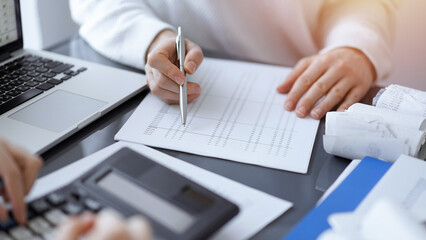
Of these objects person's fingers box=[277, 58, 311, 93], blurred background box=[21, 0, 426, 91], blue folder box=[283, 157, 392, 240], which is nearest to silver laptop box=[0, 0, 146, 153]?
person's fingers box=[277, 58, 311, 93]

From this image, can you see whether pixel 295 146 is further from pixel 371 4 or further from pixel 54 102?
pixel 371 4

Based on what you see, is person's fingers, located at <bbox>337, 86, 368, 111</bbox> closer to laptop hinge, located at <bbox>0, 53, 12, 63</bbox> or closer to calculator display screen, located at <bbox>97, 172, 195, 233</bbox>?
calculator display screen, located at <bbox>97, 172, 195, 233</bbox>

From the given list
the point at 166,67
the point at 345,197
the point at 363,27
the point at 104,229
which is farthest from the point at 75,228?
the point at 363,27

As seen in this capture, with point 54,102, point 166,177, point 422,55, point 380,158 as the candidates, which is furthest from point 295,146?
point 422,55

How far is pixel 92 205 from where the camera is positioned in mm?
459

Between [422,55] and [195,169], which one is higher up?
[195,169]

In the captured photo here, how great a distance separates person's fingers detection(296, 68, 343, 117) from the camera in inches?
28.8

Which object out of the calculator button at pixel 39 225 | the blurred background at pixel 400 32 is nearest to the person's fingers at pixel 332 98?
the calculator button at pixel 39 225

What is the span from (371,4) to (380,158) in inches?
19.8

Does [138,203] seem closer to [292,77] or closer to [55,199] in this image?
[55,199]

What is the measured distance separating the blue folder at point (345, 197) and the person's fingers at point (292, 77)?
238mm

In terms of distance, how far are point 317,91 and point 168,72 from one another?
0.78ft

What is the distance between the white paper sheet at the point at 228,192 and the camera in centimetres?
49

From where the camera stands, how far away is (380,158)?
0.60 m
